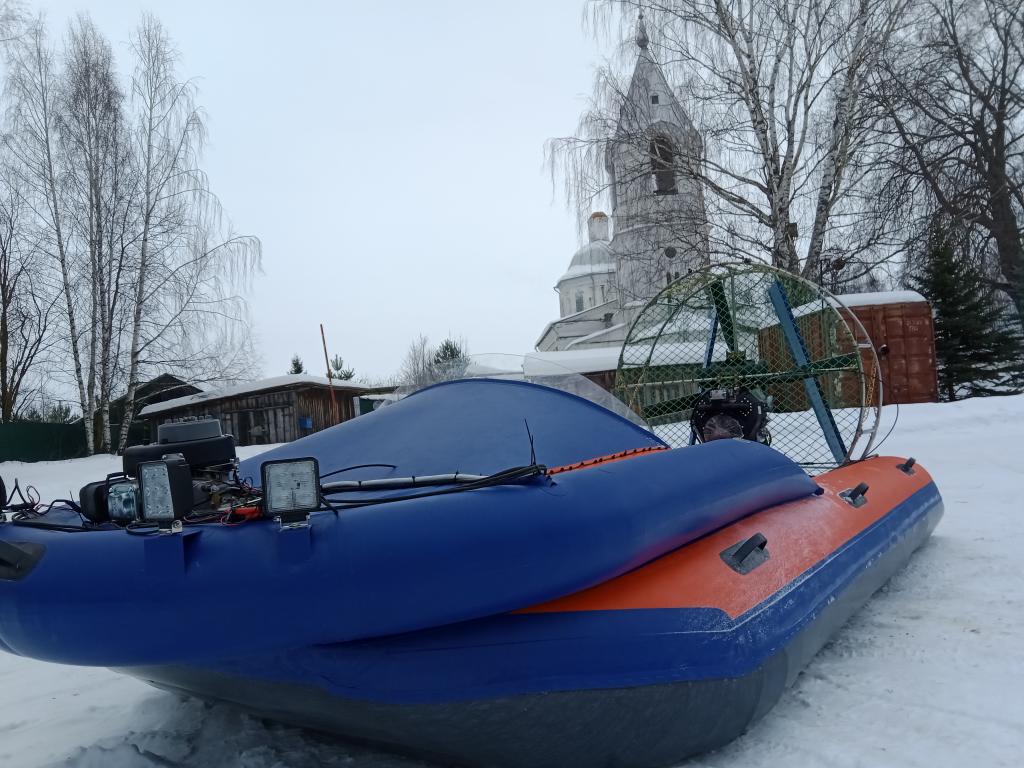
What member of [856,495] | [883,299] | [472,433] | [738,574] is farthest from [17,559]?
[883,299]

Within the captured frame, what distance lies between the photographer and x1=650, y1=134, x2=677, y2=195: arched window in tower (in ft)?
34.2

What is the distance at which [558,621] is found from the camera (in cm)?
164

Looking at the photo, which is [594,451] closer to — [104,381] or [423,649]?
[423,649]

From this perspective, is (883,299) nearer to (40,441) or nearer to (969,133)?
(969,133)

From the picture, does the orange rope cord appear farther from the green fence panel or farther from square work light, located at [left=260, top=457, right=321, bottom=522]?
the green fence panel

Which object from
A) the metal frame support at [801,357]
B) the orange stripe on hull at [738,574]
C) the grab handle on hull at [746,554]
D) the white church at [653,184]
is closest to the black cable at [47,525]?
the orange stripe on hull at [738,574]

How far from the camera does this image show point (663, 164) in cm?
1038

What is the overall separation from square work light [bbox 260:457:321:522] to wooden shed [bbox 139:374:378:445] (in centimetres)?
1778

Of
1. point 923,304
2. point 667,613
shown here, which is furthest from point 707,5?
point 667,613

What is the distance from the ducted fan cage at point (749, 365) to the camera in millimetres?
3850

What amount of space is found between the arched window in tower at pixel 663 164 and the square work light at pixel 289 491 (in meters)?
9.49

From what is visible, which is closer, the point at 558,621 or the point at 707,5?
the point at 558,621

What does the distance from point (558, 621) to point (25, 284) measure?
17.5 metres

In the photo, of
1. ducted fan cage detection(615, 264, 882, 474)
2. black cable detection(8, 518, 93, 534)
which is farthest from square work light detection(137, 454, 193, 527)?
ducted fan cage detection(615, 264, 882, 474)
